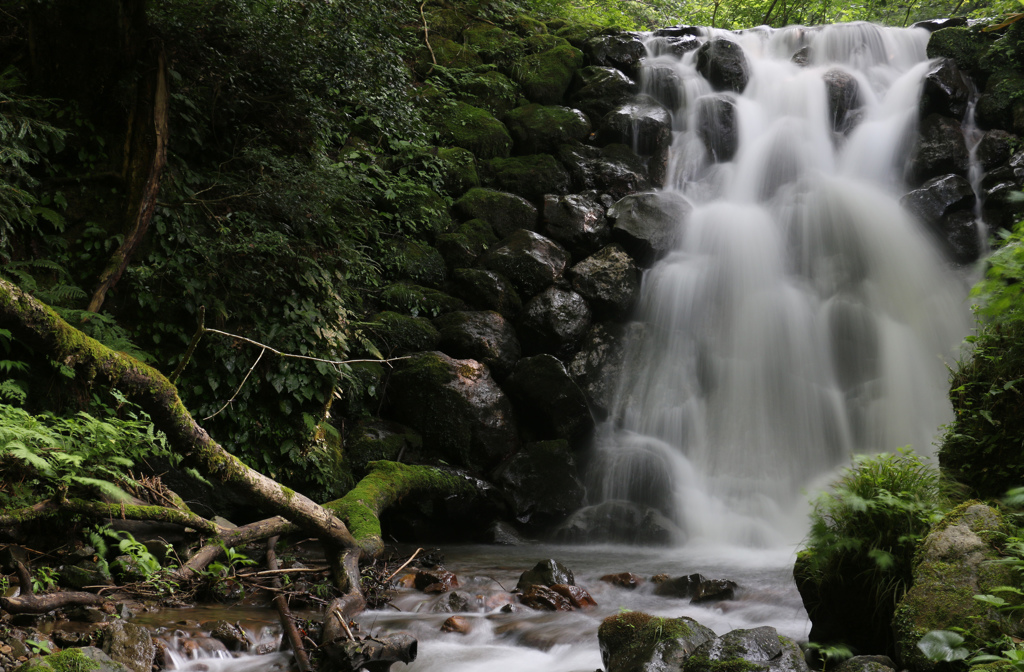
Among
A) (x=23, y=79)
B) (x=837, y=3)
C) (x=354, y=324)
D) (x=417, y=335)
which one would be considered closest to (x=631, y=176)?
(x=417, y=335)

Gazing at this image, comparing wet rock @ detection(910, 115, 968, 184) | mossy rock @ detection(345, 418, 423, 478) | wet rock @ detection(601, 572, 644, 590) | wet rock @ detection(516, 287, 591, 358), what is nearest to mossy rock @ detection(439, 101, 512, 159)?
wet rock @ detection(516, 287, 591, 358)

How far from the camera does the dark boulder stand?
8.45 metres

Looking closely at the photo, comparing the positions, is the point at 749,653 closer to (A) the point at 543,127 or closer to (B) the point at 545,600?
(B) the point at 545,600

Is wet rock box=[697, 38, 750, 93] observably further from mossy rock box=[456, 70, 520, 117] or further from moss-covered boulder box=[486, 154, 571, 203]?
moss-covered boulder box=[486, 154, 571, 203]

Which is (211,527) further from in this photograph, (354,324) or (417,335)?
(417,335)

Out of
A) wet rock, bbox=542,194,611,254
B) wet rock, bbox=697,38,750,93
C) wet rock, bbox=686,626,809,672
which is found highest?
wet rock, bbox=697,38,750,93

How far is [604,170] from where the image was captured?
38.6 ft

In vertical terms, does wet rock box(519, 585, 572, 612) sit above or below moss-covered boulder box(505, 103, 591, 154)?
below

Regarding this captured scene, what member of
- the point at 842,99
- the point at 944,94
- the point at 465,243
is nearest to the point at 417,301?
the point at 465,243

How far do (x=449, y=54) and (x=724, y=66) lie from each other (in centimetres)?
594

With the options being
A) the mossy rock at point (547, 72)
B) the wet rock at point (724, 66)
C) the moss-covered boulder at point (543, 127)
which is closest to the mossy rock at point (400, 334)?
the moss-covered boulder at point (543, 127)

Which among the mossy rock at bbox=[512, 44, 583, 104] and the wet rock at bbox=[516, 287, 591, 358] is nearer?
the wet rock at bbox=[516, 287, 591, 358]

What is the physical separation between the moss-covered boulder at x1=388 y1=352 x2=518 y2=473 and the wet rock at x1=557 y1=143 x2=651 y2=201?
16.8 feet

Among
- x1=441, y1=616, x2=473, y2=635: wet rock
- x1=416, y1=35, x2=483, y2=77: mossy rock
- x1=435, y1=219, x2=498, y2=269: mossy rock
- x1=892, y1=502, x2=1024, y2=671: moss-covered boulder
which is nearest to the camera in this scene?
x1=892, y1=502, x2=1024, y2=671: moss-covered boulder
